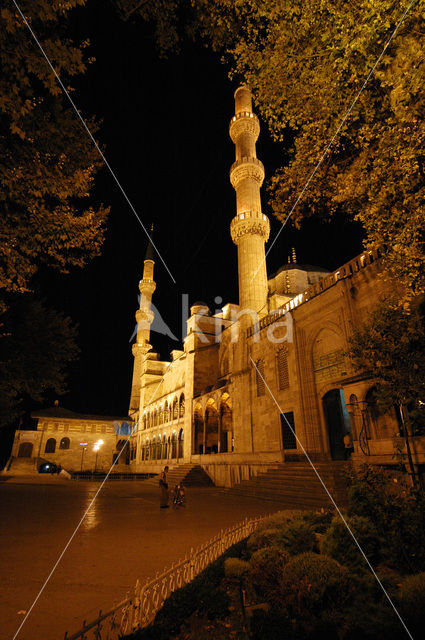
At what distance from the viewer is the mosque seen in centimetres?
1390

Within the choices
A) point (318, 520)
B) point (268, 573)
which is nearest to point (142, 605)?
point (268, 573)

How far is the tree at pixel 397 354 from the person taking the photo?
8.63 m

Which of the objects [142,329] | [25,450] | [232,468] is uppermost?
[142,329]

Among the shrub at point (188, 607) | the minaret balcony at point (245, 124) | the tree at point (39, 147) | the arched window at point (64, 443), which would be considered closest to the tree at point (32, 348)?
the tree at point (39, 147)

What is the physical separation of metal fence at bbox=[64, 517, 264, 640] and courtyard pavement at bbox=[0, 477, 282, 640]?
349mm

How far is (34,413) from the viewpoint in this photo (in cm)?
4416

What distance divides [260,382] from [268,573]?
53.7 feet

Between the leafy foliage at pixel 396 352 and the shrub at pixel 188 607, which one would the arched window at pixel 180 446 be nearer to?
the leafy foliage at pixel 396 352

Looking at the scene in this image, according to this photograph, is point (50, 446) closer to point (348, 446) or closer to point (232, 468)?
point (232, 468)

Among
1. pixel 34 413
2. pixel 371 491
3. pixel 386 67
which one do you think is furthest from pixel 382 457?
pixel 34 413

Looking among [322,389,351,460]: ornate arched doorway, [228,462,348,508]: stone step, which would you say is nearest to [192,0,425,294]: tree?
[228,462,348,508]: stone step

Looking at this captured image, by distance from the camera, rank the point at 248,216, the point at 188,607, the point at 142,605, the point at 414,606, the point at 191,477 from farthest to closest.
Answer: the point at 248,216
the point at 191,477
the point at 188,607
the point at 142,605
the point at 414,606

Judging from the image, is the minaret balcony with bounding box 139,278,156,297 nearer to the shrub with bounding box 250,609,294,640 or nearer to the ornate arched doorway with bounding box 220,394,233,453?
the ornate arched doorway with bounding box 220,394,233,453

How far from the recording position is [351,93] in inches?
263
